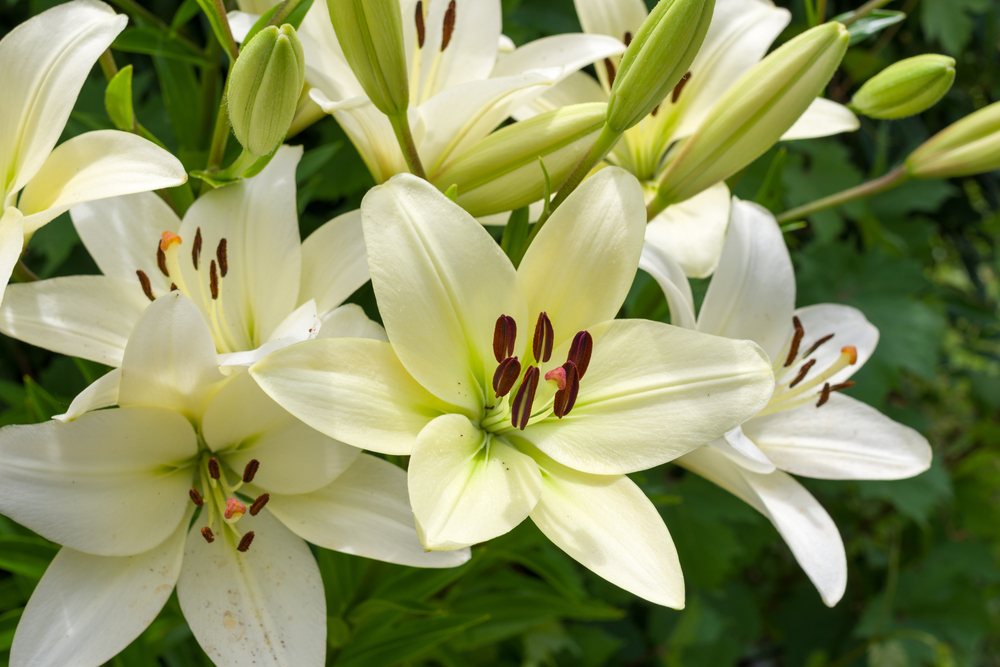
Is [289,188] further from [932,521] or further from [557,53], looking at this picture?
[932,521]

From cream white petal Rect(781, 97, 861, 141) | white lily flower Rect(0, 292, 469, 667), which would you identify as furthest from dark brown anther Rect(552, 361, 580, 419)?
cream white petal Rect(781, 97, 861, 141)

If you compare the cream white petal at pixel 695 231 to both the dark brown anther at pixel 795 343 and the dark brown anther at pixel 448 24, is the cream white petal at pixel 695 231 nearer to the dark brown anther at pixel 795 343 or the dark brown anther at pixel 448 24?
the dark brown anther at pixel 795 343

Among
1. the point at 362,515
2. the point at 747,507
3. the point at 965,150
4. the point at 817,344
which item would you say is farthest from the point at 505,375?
the point at 747,507

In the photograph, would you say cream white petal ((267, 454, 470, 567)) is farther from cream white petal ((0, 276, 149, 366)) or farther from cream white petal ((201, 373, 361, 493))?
cream white petal ((0, 276, 149, 366))

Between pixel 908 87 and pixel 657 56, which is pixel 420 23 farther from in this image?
pixel 908 87

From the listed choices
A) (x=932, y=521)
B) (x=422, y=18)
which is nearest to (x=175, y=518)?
(x=422, y=18)
